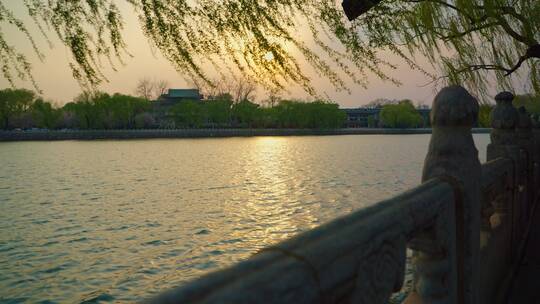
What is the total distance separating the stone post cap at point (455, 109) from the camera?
2.55 metres

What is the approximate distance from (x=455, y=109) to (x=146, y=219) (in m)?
16.0

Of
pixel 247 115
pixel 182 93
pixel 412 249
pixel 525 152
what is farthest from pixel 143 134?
pixel 412 249

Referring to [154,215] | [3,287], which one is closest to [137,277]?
[3,287]

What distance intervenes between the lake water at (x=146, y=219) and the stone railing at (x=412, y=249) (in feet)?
21.2

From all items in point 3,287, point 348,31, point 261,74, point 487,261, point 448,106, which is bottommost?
point 3,287

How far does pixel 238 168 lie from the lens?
119 ft

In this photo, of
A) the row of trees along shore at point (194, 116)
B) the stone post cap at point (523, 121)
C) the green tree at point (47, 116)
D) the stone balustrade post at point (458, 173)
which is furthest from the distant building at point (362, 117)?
the stone balustrade post at point (458, 173)

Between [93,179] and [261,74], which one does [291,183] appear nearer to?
[93,179]

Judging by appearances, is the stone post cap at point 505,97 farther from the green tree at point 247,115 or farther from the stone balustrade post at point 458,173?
the green tree at point 247,115

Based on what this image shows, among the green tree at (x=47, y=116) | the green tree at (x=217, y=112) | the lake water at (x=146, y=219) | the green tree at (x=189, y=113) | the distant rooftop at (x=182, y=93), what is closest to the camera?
the lake water at (x=146, y=219)

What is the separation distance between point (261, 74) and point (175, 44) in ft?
1.52

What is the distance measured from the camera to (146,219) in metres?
17.1

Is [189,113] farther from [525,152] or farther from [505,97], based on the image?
[505,97]

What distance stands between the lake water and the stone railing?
21.2 feet
